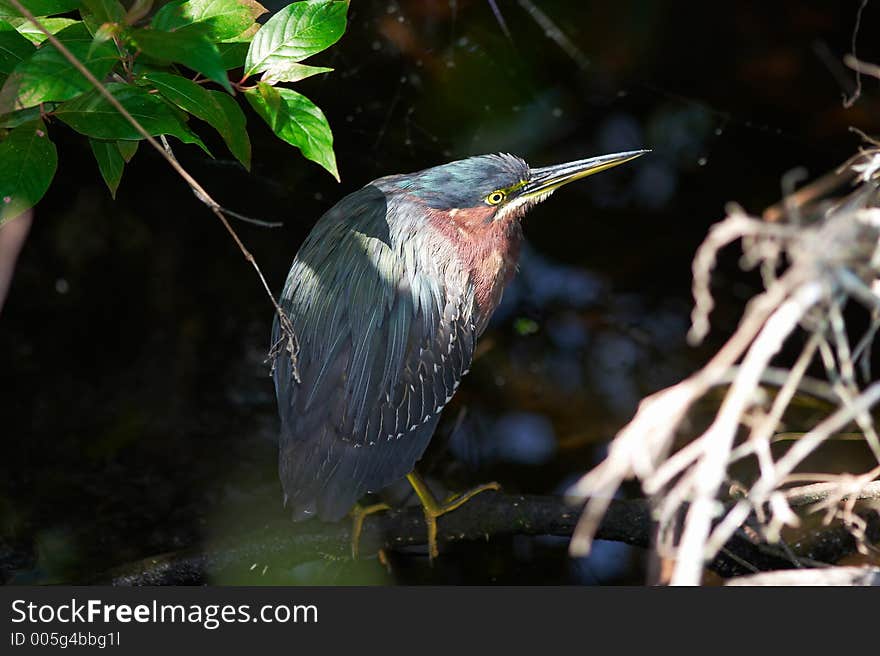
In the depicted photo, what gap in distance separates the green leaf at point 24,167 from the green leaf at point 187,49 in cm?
28

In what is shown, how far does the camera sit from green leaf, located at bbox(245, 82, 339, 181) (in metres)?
1.50

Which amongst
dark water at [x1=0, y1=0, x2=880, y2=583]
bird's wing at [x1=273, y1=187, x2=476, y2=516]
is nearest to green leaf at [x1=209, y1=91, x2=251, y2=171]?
bird's wing at [x1=273, y1=187, x2=476, y2=516]

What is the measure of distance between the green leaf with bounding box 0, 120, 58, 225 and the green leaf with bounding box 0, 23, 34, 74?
10 cm

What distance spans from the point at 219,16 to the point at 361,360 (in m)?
0.90

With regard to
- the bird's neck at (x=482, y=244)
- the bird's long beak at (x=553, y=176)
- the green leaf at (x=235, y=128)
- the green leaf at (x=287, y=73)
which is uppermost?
the green leaf at (x=287, y=73)

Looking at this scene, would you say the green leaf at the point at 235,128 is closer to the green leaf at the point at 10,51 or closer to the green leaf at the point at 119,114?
the green leaf at the point at 119,114

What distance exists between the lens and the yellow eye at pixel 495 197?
231 cm

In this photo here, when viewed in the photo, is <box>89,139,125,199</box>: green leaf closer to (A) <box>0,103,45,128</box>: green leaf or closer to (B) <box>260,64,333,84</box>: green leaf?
(A) <box>0,103,45,128</box>: green leaf

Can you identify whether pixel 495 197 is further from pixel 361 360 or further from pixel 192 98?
pixel 192 98

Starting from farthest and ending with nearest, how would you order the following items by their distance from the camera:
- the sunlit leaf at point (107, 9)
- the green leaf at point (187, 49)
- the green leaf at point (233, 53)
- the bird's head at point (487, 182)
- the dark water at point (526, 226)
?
1. the dark water at point (526, 226)
2. the bird's head at point (487, 182)
3. the green leaf at point (233, 53)
4. the sunlit leaf at point (107, 9)
5. the green leaf at point (187, 49)

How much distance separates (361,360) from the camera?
2.15 meters

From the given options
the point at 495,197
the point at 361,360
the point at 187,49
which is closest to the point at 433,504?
the point at 361,360

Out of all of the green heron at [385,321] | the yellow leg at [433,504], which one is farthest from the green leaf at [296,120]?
the yellow leg at [433,504]

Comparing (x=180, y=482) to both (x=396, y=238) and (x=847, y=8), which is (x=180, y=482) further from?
(x=847, y=8)
